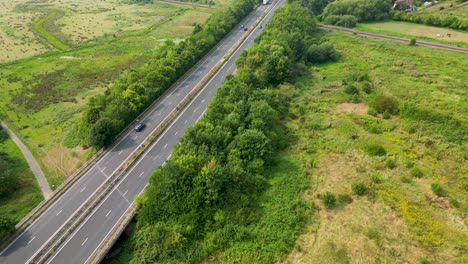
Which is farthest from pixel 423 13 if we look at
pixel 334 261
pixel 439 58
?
pixel 334 261

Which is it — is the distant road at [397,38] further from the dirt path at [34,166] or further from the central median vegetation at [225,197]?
the dirt path at [34,166]

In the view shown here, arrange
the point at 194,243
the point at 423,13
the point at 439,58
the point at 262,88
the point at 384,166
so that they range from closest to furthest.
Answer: the point at 194,243
the point at 384,166
the point at 262,88
the point at 439,58
the point at 423,13

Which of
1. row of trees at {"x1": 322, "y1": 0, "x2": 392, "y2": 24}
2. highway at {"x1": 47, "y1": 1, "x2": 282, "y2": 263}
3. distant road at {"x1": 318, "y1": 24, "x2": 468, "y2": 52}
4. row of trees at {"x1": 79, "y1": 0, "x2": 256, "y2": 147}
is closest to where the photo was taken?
highway at {"x1": 47, "y1": 1, "x2": 282, "y2": 263}

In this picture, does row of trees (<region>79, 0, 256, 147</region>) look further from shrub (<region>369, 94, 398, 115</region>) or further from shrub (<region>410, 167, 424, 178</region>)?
shrub (<region>410, 167, 424, 178</region>)

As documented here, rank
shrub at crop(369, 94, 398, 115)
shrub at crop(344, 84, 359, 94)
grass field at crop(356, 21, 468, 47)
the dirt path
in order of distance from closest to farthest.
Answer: the dirt path < shrub at crop(369, 94, 398, 115) < shrub at crop(344, 84, 359, 94) < grass field at crop(356, 21, 468, 47)

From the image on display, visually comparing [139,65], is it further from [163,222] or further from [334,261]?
[334,261]

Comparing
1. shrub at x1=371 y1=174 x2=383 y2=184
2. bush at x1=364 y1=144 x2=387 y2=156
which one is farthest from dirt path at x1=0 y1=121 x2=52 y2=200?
bush at x1=364 y1=144 x2=387 y2=156

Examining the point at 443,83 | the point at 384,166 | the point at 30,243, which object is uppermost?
the point at 443,83
